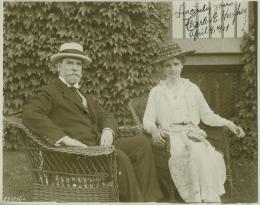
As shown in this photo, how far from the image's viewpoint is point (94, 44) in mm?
4266

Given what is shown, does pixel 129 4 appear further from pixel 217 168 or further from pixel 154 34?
pixel 217 168

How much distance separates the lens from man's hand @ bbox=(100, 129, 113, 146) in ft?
10.0

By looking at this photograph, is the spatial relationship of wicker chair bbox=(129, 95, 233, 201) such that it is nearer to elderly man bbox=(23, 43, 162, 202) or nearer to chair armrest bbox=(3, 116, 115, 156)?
elderly man bbox=(23, 43, 162, 202)

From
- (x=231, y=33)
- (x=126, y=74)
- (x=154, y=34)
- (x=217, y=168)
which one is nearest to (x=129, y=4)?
(x=154, y=34)

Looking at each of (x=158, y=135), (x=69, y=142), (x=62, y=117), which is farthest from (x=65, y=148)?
(x=158, y=135)

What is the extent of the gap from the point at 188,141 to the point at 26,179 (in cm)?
168

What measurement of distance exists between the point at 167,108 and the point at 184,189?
687 mm

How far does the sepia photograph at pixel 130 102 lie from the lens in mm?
2920

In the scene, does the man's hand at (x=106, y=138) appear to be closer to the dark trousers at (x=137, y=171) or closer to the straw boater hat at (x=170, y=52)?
the dark trousers at (x=137, y=171)

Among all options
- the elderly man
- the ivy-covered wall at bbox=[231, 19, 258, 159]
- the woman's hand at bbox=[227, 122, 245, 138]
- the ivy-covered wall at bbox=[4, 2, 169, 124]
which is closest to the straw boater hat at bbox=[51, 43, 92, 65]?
the elderly man

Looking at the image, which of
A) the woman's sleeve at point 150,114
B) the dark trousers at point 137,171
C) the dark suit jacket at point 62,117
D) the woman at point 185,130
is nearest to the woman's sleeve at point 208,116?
the woman at point 185,130
